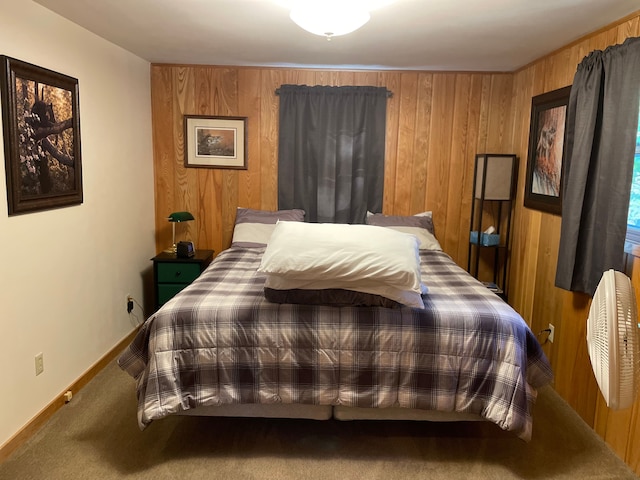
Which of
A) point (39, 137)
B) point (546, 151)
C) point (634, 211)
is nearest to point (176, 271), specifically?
point (39, 137)

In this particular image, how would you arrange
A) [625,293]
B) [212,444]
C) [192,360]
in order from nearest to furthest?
[625,293]
[192,360]
[212,444]

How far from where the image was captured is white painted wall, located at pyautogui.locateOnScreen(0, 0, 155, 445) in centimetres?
225

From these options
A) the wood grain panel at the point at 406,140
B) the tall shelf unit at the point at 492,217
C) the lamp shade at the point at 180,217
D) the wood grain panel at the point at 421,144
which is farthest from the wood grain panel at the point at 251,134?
the tall shelf unit at the point at 492,217

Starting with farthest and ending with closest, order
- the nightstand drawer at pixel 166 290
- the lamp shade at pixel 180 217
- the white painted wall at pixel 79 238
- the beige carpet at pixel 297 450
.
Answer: the lamp shade at pixel 180 217
the nightstand drawer at pixel 166 290
the white painted wall at pixel 79 238
the beige carpet at pixel 297 450

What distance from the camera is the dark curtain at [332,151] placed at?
3951 mm

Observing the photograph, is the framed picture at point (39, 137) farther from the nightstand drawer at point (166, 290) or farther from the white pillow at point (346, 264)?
the white pillow at point (346, 264)

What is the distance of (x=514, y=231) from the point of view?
3812 millimetres

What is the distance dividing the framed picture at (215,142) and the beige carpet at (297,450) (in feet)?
6.99

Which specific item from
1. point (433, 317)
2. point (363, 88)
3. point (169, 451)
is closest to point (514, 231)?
point (363, 88)

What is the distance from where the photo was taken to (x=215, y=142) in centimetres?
404

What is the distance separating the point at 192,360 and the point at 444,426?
53.3 inches

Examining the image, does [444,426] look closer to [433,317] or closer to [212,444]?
[433,317]

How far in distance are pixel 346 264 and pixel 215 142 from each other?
91.9 inches

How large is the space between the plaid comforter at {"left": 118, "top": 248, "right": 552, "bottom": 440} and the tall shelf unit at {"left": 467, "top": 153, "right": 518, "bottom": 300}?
5.67 feet
